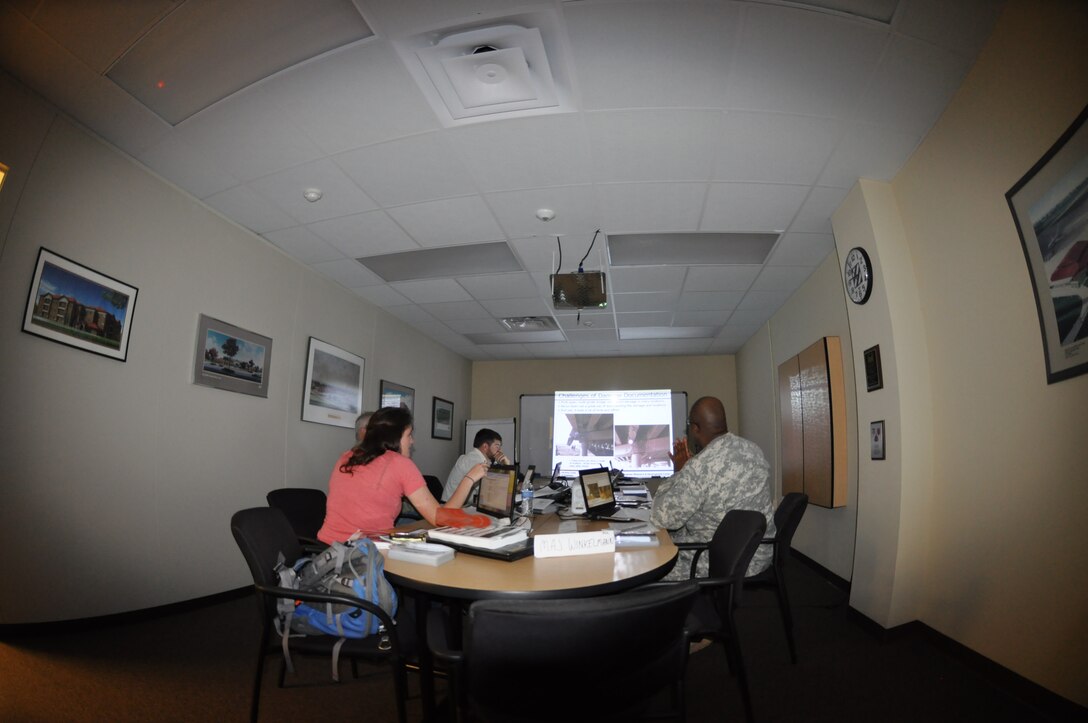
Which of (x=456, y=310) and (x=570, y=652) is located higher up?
(x=456, y=310)

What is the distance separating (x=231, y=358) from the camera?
379 centimetres

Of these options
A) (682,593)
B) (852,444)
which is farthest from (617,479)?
(682,593)

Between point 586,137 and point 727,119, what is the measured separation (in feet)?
2.53

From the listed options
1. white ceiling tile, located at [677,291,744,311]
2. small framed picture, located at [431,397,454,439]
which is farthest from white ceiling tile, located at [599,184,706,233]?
small framed picture, located at [431,397,454,439]

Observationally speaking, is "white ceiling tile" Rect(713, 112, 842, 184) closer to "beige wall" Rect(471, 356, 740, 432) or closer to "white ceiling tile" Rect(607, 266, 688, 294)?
"white ceiling tile" Rect(607, 266, 688, 294)

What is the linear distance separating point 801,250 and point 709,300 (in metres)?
1.41

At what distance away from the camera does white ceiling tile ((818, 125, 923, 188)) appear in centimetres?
275

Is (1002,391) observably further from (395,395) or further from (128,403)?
(395,395)

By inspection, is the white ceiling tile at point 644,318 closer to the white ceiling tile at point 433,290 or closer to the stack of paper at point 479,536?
the white ceiling tile at point 433,290

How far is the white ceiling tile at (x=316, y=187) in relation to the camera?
3.16 meters

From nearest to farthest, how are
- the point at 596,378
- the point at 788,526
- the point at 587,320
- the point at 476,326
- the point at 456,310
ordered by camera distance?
the point at 788,526
the point at 456,310
the point at 587,320
the point at 476,326
the point at 596,378

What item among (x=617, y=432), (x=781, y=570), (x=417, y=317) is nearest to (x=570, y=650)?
(x=781, y=570)

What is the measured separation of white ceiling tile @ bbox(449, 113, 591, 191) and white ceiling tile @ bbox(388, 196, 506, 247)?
0.31m

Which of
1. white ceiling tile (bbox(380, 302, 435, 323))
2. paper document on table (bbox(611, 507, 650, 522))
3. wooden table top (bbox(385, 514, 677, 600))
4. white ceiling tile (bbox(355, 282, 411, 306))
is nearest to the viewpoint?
wooden table top (bbox(385, 514, 677, 600))
